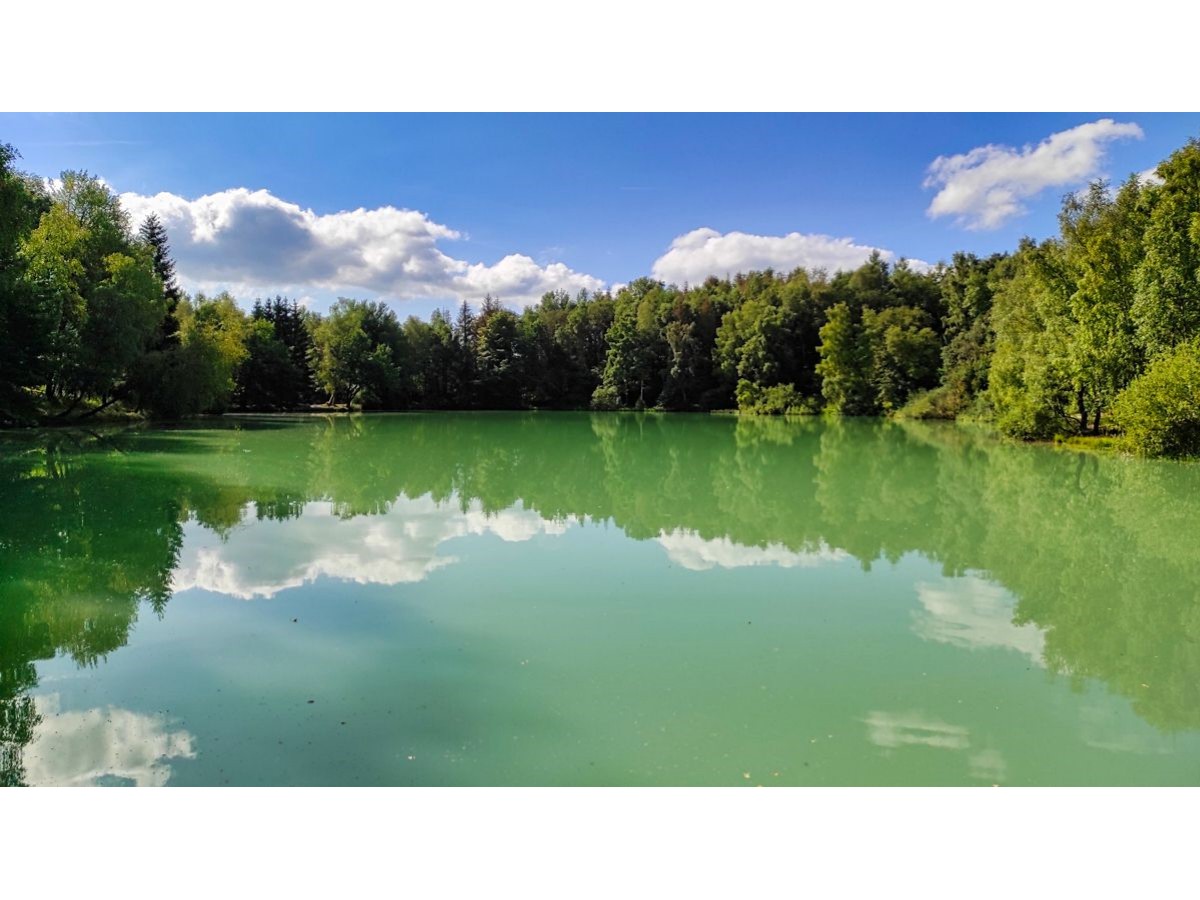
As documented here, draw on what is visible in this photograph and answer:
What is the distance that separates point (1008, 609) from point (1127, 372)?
20457 millimetres

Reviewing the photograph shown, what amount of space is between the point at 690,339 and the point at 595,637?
52.8 m

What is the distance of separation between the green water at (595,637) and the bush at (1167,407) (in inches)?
256

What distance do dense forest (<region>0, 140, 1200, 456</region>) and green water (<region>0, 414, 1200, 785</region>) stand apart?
10.9 metres

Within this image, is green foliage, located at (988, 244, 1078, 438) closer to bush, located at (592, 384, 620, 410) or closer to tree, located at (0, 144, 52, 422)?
bush, located at (592, 384, 620, 410)

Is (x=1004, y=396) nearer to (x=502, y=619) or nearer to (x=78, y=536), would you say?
(x=502, y=619)

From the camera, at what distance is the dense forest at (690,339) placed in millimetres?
22141

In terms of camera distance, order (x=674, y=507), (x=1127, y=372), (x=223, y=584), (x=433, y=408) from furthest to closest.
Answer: (x=433, y=408), (x=1127, y=372), (x=674, y=507), (x=223, y=584)

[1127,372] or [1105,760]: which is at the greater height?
[1127,372]

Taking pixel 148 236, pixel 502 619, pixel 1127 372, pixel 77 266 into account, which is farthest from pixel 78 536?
pixel 148 236

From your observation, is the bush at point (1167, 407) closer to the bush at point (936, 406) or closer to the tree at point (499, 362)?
the bush at point (936, 406)

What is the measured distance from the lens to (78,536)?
980 cm

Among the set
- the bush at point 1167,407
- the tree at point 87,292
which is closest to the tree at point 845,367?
the bush at point 1167,407

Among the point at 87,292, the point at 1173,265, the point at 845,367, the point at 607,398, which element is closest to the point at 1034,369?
the point at 1173,265

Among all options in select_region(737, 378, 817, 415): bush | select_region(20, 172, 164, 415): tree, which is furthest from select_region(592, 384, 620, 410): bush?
select_region(20, 172, 164, 415): tree
